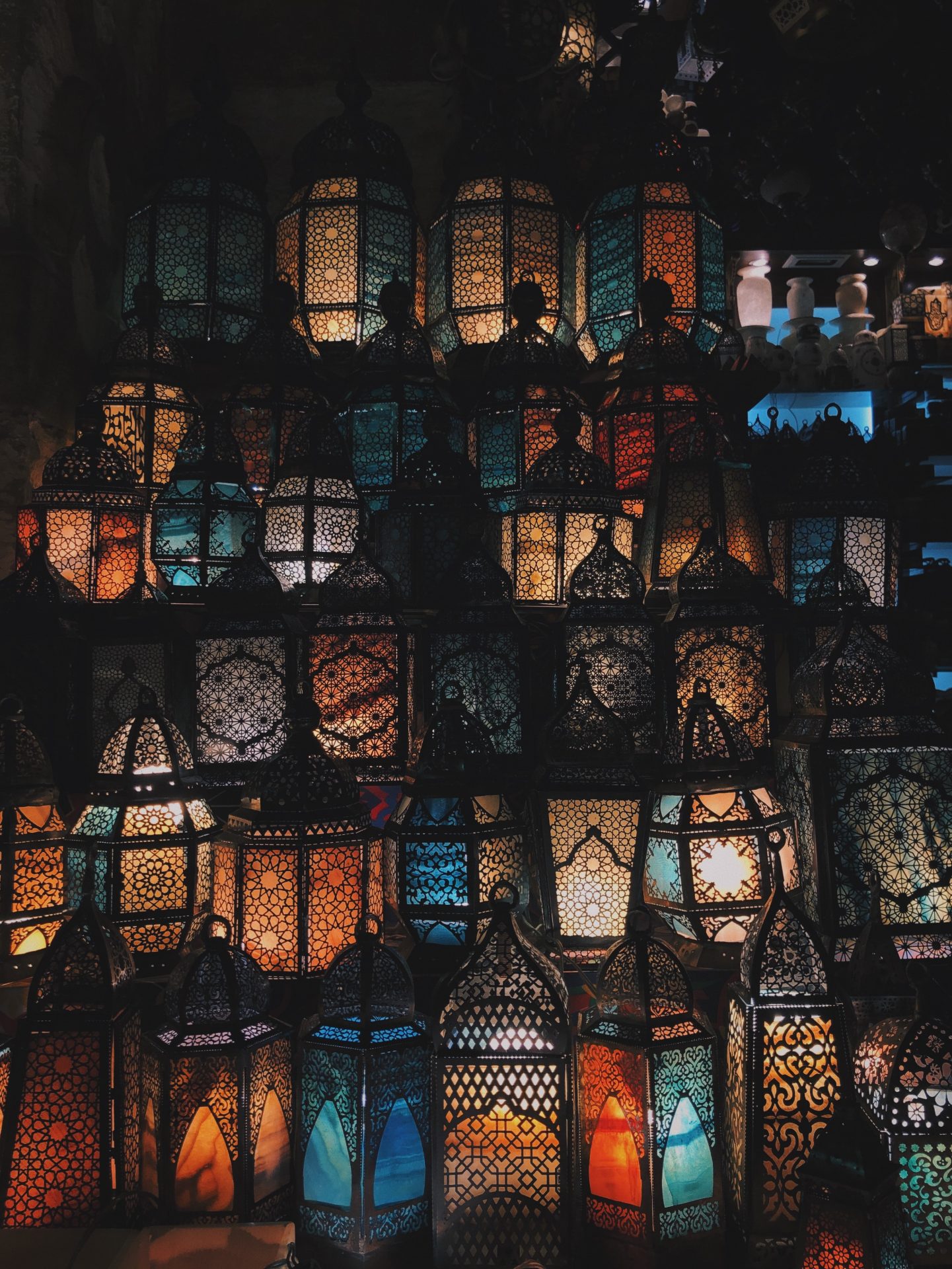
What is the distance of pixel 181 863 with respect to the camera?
6.83 feet

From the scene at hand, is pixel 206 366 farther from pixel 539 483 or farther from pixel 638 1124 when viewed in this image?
pixel 638 1124

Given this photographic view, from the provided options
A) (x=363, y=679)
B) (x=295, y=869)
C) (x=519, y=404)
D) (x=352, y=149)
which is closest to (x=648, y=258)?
(x=519, y=404)

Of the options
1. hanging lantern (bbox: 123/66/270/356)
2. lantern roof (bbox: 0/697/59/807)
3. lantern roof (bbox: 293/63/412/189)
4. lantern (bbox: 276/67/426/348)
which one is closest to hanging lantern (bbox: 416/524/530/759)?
lantern roof (bbox: 0/697/59/807)

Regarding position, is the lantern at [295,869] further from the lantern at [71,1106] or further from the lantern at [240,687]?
the lantern at [240,687]

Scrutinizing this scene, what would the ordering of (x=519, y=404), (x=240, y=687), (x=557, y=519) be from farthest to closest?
(x=519, y=404)
(x=557, y=519)
(x=240, y=687)

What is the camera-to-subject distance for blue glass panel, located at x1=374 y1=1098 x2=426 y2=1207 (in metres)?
1.58

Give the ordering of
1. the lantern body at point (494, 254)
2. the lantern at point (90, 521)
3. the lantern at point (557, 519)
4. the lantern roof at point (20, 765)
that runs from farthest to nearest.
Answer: the lantern body at point (494, 254), the lantern at point (557, 519), the lantern at point (90, 521), the lantern roof at point (20, 765)

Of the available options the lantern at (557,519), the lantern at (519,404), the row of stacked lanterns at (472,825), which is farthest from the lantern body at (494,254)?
the lantern at (557,519)

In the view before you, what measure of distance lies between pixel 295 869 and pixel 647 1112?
82 cm

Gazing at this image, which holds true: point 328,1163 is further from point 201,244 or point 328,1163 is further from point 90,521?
point 201,244

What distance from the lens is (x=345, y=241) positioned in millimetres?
4066

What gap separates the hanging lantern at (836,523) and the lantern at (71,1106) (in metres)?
2.47

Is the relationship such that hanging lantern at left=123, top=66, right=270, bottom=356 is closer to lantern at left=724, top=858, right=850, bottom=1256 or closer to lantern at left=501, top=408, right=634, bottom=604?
lantern at left=501, top=408, right=634, bottom=604

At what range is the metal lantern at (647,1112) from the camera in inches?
61.7
